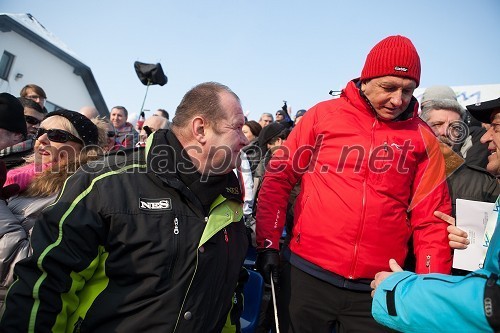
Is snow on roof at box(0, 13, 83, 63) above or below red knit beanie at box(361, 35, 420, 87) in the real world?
above

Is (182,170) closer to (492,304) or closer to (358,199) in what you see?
(358,199)

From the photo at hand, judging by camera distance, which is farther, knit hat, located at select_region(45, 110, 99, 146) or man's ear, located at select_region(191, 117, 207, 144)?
knit hat, located at select_region(45, 110, 99, 146)

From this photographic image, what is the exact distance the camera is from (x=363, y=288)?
2.36 meters

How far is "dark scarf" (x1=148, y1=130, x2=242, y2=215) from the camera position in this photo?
1.94 m

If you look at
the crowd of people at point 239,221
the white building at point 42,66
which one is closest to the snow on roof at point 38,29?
the white building at point 42,66

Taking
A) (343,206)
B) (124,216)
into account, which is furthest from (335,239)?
(124,216)

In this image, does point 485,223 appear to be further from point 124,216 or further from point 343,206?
point 124,216

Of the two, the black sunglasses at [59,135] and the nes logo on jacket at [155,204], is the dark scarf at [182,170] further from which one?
the black sunglasses at [59,135]

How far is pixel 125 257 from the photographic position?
1.77 meters

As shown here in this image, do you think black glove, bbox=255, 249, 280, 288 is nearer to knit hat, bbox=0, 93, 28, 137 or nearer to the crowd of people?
the crowd of people

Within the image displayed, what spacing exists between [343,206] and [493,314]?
1191mm

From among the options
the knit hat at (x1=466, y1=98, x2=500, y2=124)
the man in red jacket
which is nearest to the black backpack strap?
the man in red jacket

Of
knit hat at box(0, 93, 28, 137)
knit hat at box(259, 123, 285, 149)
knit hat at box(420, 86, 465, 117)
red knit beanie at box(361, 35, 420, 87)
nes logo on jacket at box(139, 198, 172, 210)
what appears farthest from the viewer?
knit hat at box(259, 123, 285, 149)

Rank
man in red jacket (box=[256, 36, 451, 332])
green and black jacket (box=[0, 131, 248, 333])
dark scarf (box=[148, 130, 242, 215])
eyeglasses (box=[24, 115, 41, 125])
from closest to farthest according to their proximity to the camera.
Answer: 1. green and black jacket (box=[0, 131, 248, 333])
2. dark scarf (box=[148, 130, 242, 215])
3. man in red jacket (box=[256, 36, 451, 332])
4. eyeglasses (box=[24, 115, 41, 125])
